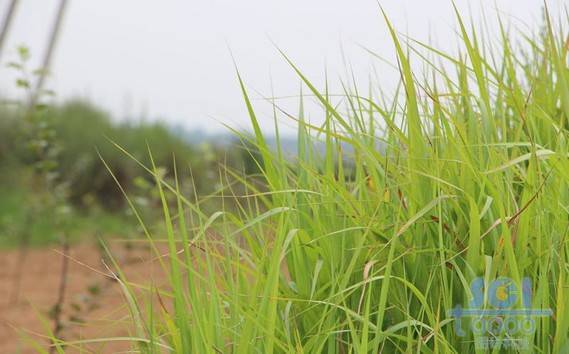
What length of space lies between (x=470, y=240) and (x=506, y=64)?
105cm

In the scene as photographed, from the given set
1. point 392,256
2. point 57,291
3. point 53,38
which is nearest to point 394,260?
point 392,256

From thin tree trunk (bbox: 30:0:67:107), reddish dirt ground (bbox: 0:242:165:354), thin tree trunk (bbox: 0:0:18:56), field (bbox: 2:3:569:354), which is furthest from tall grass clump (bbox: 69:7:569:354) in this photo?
thin tree trunk (bbox: 30:0:67:107)

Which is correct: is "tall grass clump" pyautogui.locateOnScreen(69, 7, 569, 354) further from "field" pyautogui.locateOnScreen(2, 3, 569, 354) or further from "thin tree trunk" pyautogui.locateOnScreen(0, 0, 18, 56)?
"thin tree trunk" pyautogui.locateOnScreen(0, 0, 18, 56)

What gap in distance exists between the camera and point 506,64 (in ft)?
8.16

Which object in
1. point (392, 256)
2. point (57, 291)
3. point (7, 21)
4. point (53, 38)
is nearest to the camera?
point (392, 256)

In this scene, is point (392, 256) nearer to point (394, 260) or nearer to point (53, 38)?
point (394, 260)

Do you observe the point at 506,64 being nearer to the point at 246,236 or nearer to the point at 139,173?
the point at 246,236

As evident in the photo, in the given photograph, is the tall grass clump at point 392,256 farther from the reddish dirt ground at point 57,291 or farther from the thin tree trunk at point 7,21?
the thin tree trunk at point 7,21

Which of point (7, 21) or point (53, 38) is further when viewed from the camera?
point (53, 38)

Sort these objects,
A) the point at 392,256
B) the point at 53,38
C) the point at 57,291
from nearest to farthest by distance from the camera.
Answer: the point at 392,256 → the point at 57,291 → the point at 53,38
